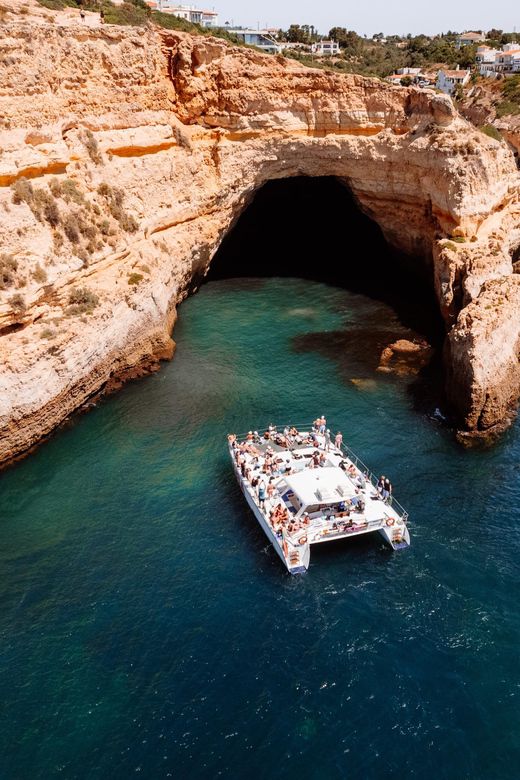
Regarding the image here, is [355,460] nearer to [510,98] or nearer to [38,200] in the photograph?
[38,200]

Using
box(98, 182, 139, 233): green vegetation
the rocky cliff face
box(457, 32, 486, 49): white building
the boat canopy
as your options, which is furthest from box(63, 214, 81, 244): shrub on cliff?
box(457, 32, 486, 49): white building

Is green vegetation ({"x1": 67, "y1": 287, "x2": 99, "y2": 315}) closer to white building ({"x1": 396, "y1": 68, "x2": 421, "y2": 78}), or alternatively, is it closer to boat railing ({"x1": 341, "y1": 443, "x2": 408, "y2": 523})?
boat railing ({"x1": 341, "y1": 443, "x2": 408, "y2": 523})

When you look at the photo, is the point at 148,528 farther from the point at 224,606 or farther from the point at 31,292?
the point at 31,292

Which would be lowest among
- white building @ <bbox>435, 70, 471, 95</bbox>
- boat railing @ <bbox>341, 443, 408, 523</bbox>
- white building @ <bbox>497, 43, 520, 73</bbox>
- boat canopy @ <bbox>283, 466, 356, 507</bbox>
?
boat railing @ <bbox>341, 443, 408, 523</bbox>

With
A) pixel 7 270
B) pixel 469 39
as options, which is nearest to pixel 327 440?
pixel 7 270

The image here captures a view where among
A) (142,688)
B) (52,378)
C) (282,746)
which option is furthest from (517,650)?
(52,378)
